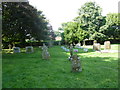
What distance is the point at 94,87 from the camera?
4570 millimetres

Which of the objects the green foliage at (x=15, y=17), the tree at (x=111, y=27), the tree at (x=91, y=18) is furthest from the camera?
the tree at (x=91, y=18)

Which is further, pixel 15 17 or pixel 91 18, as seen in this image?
pixel 91 18

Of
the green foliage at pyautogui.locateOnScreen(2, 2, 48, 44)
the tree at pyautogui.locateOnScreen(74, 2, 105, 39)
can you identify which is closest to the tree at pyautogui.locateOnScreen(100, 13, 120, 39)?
the tree at pyautogui.locateOnScreen(74, 2, 105, 39)

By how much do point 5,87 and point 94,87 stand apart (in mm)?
3579

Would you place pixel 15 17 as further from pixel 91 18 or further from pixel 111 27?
pixel 111 27

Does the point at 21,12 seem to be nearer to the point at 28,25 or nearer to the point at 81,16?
the point at 28,25

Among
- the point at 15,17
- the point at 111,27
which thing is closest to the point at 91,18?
the point at 111,27

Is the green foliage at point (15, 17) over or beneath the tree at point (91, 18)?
beneath

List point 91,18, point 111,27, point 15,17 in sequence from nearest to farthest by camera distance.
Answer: point 15,17 < point 91,18 < point 111,27

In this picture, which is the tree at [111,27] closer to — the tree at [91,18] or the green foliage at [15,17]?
the tree at [91,18]

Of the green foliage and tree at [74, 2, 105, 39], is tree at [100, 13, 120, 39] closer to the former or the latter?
tree at [74, 2, 105, 39]

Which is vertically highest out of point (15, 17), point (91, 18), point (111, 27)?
point (91, 18)

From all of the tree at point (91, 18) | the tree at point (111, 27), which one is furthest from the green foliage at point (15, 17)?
the tree at point (111, 27)

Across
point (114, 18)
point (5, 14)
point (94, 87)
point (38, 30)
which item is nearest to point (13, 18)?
point (5, 14)
